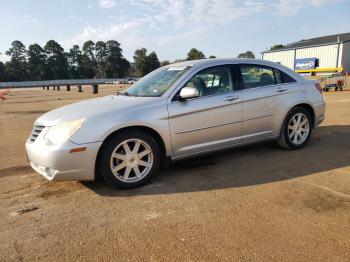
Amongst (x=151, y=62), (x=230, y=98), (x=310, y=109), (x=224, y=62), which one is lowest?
(x=151, y=62)

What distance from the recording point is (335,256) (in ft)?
8.30

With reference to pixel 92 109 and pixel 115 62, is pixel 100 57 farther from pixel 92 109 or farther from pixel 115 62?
pixel 92 109

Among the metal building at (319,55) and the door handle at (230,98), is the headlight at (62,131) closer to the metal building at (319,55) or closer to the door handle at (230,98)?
the door handle at (230,98)

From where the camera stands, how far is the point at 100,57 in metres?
126

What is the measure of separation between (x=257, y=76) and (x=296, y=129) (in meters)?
1.19

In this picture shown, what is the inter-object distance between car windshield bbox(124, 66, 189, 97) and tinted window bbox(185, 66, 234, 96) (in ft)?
0.81

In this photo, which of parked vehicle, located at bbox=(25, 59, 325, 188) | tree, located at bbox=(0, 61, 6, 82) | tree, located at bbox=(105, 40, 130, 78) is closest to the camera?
parked vehicle, located at bbox=(25, 59, 325, 188)

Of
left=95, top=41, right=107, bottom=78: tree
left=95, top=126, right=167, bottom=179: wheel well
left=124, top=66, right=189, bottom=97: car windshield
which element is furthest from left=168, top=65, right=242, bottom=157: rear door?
left=95, top=41, right=107, bottom=78: tree

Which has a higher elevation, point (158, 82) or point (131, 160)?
point (158, 82)

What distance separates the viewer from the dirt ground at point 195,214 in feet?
8.86

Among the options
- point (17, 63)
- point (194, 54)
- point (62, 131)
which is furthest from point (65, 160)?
point (17, 63)

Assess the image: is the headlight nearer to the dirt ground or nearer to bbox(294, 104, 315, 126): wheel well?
the dirt ground

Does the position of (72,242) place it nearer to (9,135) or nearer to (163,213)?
(163,213)

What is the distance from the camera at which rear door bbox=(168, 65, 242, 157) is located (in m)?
4.36
